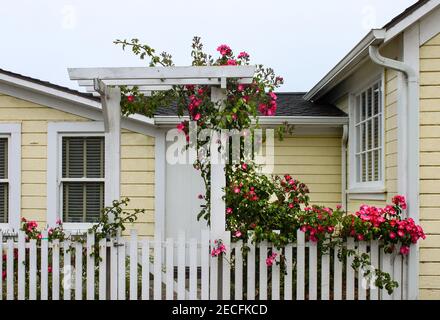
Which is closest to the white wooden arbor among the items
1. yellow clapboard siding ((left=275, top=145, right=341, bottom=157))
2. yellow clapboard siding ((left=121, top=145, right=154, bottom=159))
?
yellow clapboard siding ((left=121, top=145, right=154, bottom=159))

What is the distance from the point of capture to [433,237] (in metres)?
5.40

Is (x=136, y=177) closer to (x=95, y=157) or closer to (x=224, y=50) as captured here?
(x=95, y=157)

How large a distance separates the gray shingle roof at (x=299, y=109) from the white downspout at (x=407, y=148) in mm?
2524

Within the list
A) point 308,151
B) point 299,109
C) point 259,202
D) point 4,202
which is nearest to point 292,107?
point 299,109

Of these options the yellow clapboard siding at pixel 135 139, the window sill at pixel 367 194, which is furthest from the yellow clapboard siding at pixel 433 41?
the yellow clapboard siding at pixel 135 139

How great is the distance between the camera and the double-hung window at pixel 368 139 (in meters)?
6.38

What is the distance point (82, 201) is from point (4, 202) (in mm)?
1255

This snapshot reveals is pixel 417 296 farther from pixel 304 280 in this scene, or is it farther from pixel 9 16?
pixel 9 16

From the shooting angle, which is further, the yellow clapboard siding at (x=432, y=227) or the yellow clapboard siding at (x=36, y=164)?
the yellow clapboard siding at (x=36, y=164)

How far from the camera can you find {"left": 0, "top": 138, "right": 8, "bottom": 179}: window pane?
8.01 meters

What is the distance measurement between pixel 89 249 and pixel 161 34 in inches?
1423

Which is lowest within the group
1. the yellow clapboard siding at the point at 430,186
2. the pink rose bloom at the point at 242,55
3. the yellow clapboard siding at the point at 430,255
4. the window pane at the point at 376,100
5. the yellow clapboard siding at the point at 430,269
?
the yellow clapboard siding at the point at 430,269

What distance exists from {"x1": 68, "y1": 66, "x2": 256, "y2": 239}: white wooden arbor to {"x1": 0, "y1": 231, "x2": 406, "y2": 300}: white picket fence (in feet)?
1.25

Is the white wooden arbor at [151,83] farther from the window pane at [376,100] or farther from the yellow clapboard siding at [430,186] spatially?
the window pane at [376,100]
